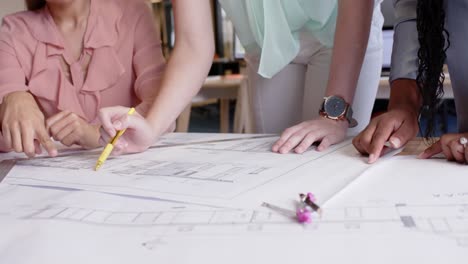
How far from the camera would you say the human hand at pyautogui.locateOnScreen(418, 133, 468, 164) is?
609mm

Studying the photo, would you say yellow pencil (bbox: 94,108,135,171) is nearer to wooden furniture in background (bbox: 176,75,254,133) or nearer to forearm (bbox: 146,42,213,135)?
forearm (bbox: 146,42,213,135)

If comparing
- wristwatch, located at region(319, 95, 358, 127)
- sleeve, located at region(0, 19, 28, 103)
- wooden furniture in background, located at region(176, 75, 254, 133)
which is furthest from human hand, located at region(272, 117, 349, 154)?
wooden furniture in background, located at region(176, 75, 254, 133)

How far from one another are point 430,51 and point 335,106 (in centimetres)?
17

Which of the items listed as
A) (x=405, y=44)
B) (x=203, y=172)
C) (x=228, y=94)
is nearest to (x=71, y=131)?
(x=203, y=172)

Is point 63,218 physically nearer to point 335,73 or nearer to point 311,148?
point 311,148

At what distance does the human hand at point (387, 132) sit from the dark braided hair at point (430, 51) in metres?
0.03

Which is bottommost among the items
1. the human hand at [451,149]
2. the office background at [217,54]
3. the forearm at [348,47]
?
the office background at [217,54]

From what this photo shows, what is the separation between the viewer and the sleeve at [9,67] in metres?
0.91

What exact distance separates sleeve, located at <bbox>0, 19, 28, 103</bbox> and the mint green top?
17.6 inches

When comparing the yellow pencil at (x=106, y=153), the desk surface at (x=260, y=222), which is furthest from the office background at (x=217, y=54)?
the desk surface at (x=260, y=222)

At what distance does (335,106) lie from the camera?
0.81 metres

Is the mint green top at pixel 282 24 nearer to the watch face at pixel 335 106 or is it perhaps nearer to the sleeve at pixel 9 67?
the watch face at pixel 335 106

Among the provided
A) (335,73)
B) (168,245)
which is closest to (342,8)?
(335,73)

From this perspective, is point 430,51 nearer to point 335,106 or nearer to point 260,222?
point 335,106
